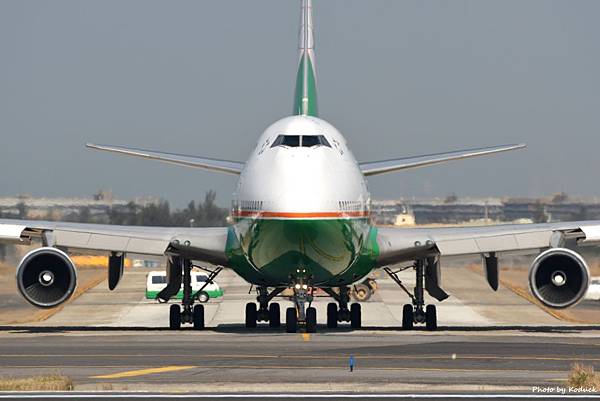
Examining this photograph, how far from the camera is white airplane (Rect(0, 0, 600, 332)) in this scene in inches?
1283

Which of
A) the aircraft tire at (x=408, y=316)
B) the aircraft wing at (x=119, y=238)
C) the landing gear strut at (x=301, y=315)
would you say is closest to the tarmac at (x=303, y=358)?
the aircraft tire at (x=408, y=316)

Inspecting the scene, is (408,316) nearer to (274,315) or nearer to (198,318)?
(274,315)

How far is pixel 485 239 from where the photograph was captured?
37.1 m

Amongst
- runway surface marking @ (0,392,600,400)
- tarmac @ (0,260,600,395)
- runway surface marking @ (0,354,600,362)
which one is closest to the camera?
runway surface marking @ (0,392,600,400)

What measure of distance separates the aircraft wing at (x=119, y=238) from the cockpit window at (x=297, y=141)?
3944 mm

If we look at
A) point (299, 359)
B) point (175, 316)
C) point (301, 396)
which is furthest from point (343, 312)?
point (301, 396)

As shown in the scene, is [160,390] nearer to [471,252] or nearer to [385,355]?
[385,355]

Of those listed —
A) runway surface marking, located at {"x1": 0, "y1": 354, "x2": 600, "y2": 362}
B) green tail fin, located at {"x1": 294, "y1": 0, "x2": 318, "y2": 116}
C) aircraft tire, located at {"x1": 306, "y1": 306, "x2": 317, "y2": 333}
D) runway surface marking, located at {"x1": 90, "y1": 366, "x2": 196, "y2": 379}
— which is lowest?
runway surface marking, located at {"x1": 90, "y1": 366, "x2": 196, "y2": 379}

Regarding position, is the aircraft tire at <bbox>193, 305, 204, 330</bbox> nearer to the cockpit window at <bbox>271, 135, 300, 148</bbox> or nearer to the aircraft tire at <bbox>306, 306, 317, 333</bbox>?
the aircraft tire at <bbox>306, 306, 317, 333</bbox>

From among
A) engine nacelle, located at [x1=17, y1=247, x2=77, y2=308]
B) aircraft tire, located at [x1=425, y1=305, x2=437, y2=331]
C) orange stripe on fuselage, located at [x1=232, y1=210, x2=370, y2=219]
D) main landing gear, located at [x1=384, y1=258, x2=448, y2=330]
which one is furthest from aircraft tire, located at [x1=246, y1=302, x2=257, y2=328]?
orange stripe on fuselage, located at [x1=232, y1=210, x2=370, y2=219]

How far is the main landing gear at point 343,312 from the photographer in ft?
129

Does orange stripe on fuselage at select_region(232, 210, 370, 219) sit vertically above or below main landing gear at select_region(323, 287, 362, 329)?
above

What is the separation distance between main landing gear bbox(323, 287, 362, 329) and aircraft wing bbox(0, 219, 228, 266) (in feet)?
13.4

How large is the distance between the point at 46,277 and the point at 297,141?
7422mm
